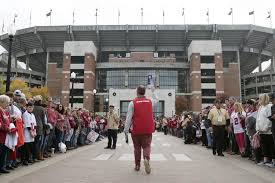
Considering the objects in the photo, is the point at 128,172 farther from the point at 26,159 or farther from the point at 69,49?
the point at 69,49

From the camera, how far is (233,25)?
284 ft

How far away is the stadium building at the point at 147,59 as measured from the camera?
3438 inches

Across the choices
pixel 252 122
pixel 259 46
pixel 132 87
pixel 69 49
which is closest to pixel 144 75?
pixel 132 87

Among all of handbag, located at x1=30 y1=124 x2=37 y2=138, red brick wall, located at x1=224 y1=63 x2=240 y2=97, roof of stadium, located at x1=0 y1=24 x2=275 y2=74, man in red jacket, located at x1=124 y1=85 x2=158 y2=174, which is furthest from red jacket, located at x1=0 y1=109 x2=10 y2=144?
red brick wall, located at x1=224 y1=63 x2=240 y2=97

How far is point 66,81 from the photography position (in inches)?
3553

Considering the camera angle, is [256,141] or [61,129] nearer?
[256,141]

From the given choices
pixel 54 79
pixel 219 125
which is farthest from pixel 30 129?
pixel 54 79

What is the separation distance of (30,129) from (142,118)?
3459mm

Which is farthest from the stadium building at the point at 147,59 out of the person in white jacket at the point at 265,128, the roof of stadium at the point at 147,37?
the person in white jacket at the point at 265,128

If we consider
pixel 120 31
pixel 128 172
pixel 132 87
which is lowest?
pixel 128 172

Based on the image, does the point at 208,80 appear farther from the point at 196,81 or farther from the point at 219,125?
the point at 219,125

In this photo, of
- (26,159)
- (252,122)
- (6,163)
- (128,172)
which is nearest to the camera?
(128,172)

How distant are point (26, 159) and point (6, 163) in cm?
115

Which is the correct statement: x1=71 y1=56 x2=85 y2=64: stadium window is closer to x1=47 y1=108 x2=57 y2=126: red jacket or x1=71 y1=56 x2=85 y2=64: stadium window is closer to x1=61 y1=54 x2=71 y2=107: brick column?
x1=61 y1=54 x2=71 y2=107: brick column
